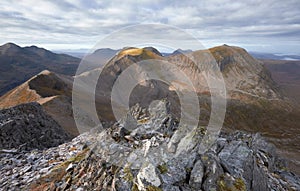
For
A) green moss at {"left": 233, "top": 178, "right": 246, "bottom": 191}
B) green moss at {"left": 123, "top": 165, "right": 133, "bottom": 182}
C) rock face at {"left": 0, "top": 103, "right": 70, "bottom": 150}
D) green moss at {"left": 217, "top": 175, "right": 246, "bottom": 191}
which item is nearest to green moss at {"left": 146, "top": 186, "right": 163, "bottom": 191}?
green moss at {"left": 123, "top": 165, "right": 133, "bottom": 182}

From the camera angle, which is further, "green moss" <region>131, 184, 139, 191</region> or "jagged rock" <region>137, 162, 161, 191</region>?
"green moss" <region>131, 184, 139, 191</region>

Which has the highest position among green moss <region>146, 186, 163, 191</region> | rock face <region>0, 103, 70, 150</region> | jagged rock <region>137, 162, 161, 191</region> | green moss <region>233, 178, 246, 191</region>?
jagged rock <region>137, 162, 161, 191</region>

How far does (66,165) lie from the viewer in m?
19.7

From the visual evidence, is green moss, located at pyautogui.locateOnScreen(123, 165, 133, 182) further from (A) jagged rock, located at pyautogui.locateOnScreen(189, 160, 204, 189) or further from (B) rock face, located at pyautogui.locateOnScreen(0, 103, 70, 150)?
(B) rock face, located at pyautogui.locateOnScreen(0, 103, 70, 150)

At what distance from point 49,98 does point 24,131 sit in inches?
2088

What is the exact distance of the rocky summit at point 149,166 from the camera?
48.0ft

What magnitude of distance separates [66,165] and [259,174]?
14292 millimetres

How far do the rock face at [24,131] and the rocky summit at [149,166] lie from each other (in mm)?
6289

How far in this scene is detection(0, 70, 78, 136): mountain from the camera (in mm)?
66875

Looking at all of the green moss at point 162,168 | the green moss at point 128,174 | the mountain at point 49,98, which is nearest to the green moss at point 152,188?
the green moss at point 162,168

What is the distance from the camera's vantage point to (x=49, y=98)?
81.0 m

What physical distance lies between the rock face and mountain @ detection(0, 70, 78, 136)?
65.5ft

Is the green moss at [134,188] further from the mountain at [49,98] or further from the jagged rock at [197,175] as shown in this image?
the mountain at [49,98]

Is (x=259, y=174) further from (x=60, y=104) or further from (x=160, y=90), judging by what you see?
(x=160, y=90)
